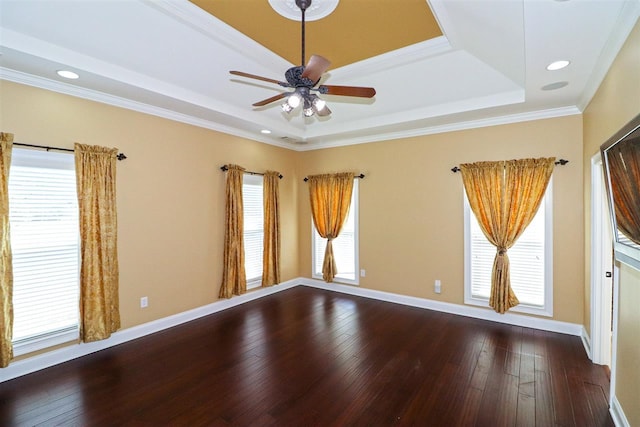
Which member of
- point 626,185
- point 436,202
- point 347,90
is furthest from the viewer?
point 436,202

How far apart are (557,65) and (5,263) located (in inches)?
196

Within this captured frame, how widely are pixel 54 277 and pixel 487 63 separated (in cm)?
478

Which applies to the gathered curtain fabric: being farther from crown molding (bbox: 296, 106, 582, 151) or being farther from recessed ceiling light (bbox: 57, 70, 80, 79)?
recessed ceiling light (bbox: 57, 70, 80, 79)

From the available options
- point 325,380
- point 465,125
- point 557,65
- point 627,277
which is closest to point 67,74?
point 325,380

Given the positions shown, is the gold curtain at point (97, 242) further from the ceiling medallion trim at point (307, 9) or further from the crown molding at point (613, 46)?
the crown molding at point (613, 46)

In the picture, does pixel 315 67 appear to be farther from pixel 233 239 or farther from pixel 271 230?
pixel 271 230

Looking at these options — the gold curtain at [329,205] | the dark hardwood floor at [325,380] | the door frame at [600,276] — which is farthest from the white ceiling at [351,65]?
the dark hardwood floor at [325,380]

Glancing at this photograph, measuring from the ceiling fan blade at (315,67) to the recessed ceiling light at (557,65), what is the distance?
1.90 metres

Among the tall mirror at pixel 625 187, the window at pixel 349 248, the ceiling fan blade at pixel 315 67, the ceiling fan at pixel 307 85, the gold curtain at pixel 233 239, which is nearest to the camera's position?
the tall mirror at pixel 625 187

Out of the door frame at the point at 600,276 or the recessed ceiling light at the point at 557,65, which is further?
the door frame at the point at 600,276

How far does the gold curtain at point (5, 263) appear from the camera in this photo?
Answer: 258 cm

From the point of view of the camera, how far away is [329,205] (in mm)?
5469

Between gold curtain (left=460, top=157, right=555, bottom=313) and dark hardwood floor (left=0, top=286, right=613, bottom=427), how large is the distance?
58 cm

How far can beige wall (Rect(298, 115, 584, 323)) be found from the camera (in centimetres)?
362
